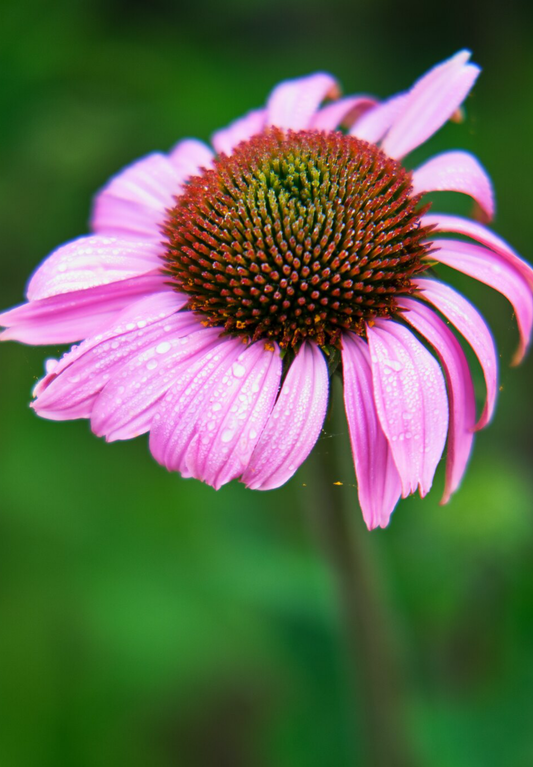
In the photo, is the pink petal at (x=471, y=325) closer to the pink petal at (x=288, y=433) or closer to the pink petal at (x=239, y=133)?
the pink petal at (x=288, y=433)

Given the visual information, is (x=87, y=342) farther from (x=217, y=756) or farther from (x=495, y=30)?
(x=495, y=30)

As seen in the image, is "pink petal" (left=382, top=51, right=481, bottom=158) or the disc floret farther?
"pink petal" (left=382, top=51, right=481, bottom=158)

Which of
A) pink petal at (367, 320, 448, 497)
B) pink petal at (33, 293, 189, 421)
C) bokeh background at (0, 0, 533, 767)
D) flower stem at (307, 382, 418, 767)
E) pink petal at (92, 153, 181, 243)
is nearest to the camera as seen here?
pink petal at (367, 320, 448, 497)

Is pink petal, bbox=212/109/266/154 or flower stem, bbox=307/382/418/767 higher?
pink petal, bbox=212/109/266/154

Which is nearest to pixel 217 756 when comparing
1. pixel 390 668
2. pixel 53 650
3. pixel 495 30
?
pixel 53 650

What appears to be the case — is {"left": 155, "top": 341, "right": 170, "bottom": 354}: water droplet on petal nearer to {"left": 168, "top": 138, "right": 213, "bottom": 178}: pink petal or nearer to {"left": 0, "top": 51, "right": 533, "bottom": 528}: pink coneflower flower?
{"left": 0, "top": 51, "right": 533, "bottom": 528}: pink coneflower flower

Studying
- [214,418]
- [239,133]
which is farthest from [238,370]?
[239,133]

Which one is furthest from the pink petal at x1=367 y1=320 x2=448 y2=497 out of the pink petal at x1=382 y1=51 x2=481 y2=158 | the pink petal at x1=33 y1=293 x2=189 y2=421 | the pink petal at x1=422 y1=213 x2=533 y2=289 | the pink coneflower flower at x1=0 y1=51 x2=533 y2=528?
the pink petal at x1=382 y1=51 x2=481 y2=158

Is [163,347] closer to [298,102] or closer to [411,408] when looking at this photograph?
[411,408]
